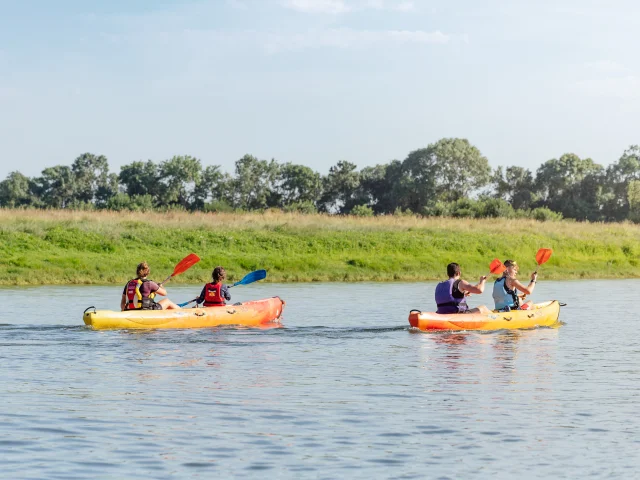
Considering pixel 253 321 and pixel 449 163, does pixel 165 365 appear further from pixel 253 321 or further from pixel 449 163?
pixel 449 163

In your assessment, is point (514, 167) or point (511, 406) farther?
point (514, 167)

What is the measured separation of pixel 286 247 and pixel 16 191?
62255 mm

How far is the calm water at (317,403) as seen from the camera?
823cm

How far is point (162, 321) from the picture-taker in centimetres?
1773

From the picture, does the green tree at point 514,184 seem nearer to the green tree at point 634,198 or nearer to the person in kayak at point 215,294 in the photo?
the green tree at point 634,198

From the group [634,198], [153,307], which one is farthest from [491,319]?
[634,198]

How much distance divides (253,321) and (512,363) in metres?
6.34

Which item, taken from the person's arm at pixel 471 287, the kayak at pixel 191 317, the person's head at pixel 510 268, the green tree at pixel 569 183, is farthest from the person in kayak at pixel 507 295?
the green tree at pixel 569 183

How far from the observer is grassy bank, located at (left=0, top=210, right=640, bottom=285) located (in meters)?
32.2

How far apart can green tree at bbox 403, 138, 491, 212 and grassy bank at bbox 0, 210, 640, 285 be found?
4053 cm

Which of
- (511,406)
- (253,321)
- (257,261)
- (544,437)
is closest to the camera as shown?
(544,437)

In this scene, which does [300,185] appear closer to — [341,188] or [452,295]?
[341,188]

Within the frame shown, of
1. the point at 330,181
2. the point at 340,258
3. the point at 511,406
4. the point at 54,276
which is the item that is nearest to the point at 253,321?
the point at 511,406

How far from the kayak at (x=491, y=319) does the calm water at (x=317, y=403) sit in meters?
0.28
